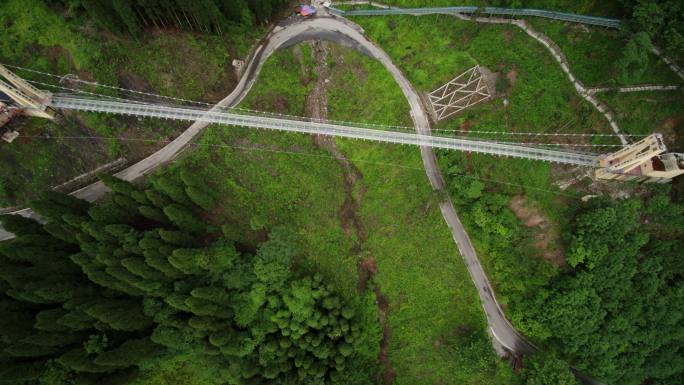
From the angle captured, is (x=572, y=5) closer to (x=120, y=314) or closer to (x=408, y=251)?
(x=408, y=251)

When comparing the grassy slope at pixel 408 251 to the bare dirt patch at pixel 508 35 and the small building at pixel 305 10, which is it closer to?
the small building at pixel 305 10

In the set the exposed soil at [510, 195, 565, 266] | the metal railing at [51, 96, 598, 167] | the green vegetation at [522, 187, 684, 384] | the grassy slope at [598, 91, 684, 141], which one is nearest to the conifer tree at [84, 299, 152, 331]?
the metal railing at [51, 96, 598, 167]

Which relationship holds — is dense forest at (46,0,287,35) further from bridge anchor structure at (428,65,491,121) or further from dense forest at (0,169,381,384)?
bridge anchor structure at (428,65,491,121)

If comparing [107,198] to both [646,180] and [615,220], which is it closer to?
[615,220]

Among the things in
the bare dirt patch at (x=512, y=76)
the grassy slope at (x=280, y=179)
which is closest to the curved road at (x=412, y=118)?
the grassy slope at (x=280, y=179)

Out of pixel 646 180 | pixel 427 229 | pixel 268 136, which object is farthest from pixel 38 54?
pixel 646 180

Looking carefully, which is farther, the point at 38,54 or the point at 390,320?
the point at 390,320

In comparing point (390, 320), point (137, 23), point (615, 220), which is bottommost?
point (390, 320)
